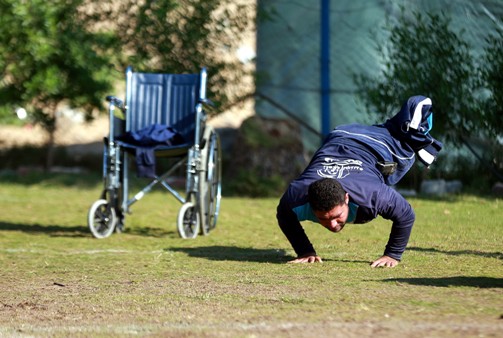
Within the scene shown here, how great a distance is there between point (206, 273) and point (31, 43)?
859cm

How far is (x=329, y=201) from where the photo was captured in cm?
596

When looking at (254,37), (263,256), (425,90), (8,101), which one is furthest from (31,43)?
(263,256)

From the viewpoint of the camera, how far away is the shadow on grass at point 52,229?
361 inches

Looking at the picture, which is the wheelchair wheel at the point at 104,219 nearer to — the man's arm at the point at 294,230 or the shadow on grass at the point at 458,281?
the man's arm at the point at 294,230

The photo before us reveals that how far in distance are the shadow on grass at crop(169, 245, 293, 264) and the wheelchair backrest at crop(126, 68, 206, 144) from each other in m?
1.83

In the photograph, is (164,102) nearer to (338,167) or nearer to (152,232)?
(152,232)

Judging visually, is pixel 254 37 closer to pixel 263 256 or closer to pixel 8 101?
pixel 8 101

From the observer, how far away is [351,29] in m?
13.7

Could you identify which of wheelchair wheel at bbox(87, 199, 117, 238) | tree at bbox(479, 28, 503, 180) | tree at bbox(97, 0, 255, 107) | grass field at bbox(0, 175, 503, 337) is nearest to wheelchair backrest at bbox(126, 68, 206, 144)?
wheelchair wheel at bbox(87, 199, 117, 238)

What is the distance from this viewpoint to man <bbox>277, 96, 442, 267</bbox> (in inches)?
240

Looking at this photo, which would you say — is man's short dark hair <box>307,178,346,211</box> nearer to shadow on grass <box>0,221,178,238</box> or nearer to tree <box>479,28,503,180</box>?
shadow on grass <box>0,221,178,238</box>

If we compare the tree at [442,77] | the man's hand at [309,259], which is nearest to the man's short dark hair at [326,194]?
the man's hand at [309,259]

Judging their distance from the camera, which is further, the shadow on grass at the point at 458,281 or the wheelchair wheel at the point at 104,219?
the wheelchair wheel at the point at 104,219

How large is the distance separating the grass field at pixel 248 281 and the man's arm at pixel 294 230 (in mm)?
165
